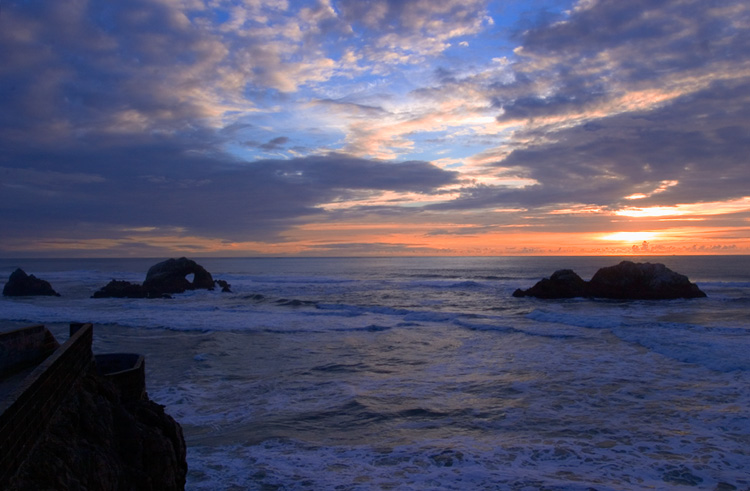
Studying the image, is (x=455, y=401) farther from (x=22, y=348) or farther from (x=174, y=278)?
(x=174, y=278)

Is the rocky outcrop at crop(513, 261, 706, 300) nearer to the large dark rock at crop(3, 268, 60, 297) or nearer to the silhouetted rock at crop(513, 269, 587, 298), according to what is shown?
the silhouetted rock at crop(513, 269, 587, 298)

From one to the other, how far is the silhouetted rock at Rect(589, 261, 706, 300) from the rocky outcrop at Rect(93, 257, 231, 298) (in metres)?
34.3

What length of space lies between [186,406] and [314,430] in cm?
352

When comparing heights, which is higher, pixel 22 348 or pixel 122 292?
pixel 22 348

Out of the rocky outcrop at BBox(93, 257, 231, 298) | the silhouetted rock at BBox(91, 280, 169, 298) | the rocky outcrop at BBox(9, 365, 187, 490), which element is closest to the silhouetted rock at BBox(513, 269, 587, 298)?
the rocky outcrop at BBox(93, 257, 231, 298)

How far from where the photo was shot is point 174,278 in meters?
46.7

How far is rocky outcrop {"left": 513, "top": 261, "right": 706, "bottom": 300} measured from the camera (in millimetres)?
38125

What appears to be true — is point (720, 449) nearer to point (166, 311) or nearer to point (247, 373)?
point (247, 373)

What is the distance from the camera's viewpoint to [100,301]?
38.4 meters

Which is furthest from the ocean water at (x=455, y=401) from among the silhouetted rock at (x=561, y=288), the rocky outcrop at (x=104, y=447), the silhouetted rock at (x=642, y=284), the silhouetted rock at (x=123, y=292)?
the silhouetted rock at (x=123, y=292)

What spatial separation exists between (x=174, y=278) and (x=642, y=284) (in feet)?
135

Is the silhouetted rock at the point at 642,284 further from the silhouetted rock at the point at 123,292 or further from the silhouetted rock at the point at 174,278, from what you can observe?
the silhouetted rock at the point at 174,278

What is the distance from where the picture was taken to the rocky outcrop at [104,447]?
429 cm

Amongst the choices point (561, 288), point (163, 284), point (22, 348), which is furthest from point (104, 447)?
point (163, 284)
